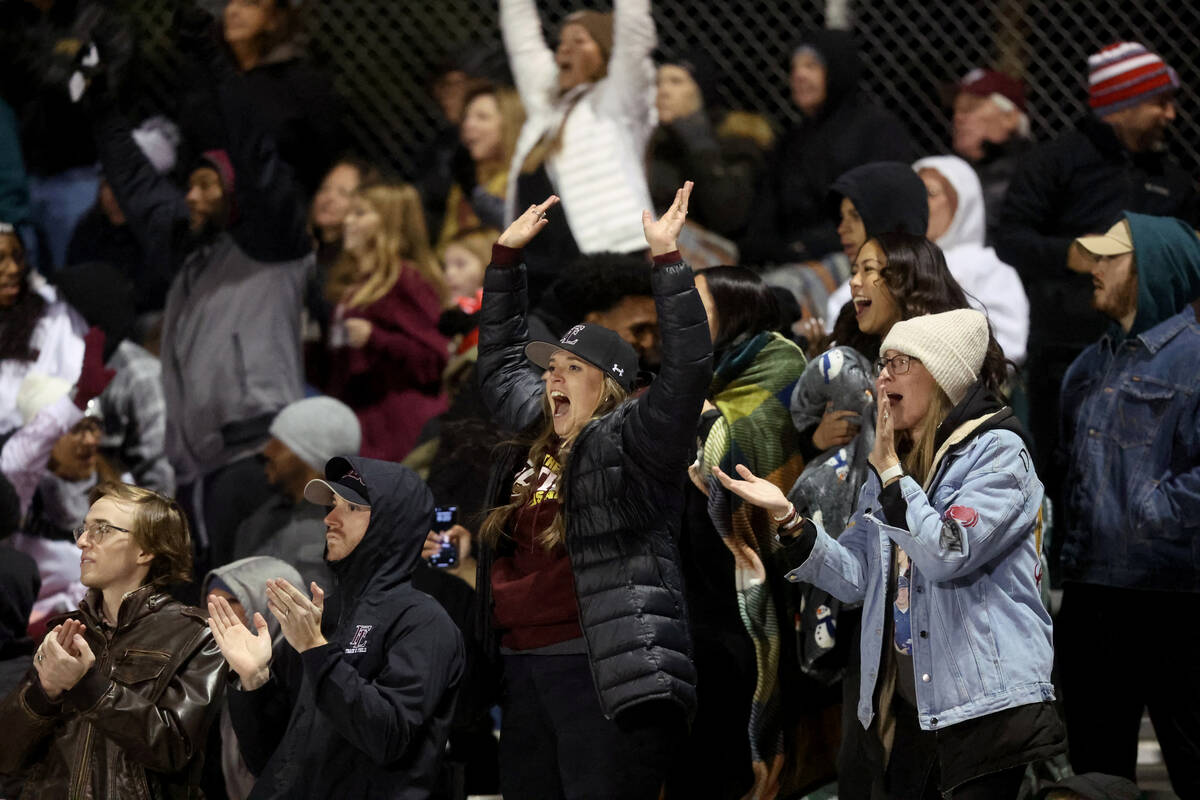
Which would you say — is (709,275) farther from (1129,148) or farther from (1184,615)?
(1129,148)

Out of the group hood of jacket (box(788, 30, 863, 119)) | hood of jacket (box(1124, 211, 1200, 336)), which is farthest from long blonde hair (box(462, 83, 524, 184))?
hood of jacket (box(1124, 211, 1200, 336))

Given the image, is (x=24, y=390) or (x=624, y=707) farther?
(x=24, y=390)

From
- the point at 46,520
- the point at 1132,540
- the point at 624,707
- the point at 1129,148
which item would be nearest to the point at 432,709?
the point at 624,707

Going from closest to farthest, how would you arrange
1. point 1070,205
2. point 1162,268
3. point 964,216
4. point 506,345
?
1. point 506,345
2. point 1162,268
3. point 964,216
4. point 1070,205

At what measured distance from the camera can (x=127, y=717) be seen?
4.37m

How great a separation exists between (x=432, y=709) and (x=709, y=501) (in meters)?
0.99

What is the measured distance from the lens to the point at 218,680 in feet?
15.0

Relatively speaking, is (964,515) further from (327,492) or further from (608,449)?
(327,492)

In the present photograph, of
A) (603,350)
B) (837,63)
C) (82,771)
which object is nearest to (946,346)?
(603,350)

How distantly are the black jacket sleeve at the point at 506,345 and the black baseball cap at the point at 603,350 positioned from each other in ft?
0.86

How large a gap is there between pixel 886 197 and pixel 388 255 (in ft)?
8.38

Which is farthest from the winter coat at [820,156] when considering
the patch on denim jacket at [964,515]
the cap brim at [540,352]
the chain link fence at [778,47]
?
the patch on denim jacket at [964,515]

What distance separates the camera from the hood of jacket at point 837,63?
7418 mm

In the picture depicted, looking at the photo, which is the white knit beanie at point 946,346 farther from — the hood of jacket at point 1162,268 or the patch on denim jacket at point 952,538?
the hood of jacket at point 1162,268
